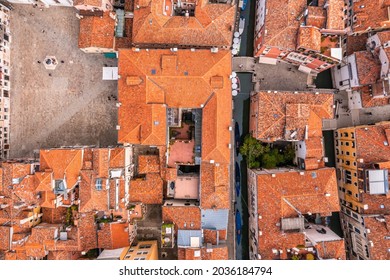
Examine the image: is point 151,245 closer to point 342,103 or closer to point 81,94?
point 81,94

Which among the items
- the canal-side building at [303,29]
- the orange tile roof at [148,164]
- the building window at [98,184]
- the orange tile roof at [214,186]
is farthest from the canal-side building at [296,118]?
the building window at [98,184]

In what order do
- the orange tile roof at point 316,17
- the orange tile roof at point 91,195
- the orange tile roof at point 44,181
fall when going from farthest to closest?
the orange tile roof at point 316,17
the orange tile roof at point 91,195
the orange tile roof at point 44,181

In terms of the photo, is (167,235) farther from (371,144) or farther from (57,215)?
(371,144)

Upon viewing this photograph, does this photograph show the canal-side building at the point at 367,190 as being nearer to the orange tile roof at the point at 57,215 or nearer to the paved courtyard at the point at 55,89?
the paved courtyard at the point at 55,89

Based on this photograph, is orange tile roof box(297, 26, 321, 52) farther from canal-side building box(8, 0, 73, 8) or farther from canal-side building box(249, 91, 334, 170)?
canal-side building box(8, 0, 73, 8)

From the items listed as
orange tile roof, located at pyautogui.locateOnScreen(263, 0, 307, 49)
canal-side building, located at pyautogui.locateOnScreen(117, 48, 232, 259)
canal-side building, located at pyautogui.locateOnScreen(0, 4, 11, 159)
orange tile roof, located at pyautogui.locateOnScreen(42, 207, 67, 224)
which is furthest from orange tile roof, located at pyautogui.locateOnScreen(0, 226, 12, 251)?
orange tile roof, located at pyautogui.locateOnScreen(263, 0, 307, 49)

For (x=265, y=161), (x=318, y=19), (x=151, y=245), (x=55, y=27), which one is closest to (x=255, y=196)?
(x=265, y=161)
